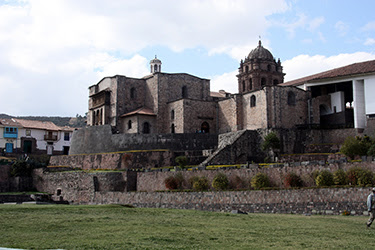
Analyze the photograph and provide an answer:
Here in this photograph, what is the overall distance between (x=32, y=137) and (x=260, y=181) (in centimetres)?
4487

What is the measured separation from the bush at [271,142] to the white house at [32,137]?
1424 inches

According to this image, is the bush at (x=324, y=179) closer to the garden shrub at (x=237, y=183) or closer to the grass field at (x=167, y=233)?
the garden shrub at (x=237, y=183)

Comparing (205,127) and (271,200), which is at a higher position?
(205,127)

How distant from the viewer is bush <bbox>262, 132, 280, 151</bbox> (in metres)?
35.9

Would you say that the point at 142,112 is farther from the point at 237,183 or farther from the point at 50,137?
the point at 237,183

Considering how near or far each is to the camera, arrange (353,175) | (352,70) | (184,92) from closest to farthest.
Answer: (353,175) < (352,70) < (184,92)

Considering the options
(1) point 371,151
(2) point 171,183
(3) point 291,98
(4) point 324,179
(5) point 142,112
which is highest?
(3) point 291,98

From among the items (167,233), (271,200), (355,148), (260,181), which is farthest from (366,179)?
(167,233)

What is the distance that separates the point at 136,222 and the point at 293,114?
30.0 metres

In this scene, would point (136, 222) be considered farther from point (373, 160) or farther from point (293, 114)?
point (293, 114)

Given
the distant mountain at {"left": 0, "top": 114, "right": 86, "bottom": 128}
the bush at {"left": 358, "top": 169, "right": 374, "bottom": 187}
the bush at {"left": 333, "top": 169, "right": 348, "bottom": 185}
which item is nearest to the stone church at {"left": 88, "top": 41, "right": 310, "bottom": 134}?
the bush at {"left": 333, "top": 169, "right": 348, "bottom": 185}

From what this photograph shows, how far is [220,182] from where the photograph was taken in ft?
83.3

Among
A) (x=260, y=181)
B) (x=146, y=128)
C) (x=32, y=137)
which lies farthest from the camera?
(x=32, y=137)

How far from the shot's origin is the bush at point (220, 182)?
25.3 meters
